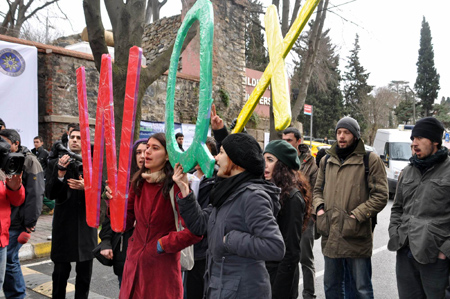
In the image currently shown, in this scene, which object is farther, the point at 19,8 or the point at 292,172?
the point at 19,8

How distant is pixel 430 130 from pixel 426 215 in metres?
0.67

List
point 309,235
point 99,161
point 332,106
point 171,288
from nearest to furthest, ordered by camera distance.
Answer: point 171,288
point 99,161
point 309,235
point 332,106

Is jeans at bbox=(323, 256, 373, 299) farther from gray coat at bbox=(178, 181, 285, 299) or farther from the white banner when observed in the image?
the white banner

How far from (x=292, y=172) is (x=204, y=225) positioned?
93 cm

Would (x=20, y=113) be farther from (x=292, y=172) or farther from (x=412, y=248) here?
(x=412, y=248)

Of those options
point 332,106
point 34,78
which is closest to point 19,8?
point 34,78

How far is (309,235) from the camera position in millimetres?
4383

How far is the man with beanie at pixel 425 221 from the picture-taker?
290cm

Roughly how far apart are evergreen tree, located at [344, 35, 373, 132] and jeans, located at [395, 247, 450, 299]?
3754 cm

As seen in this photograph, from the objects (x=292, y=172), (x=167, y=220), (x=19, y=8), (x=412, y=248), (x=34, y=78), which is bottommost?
(x=412, y=248)

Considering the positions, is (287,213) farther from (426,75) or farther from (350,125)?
(426,75)

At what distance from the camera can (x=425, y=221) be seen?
9.73 ft

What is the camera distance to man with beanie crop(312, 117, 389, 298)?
3371 millimetres

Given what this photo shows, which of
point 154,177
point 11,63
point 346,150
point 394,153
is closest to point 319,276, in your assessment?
point 346,150
